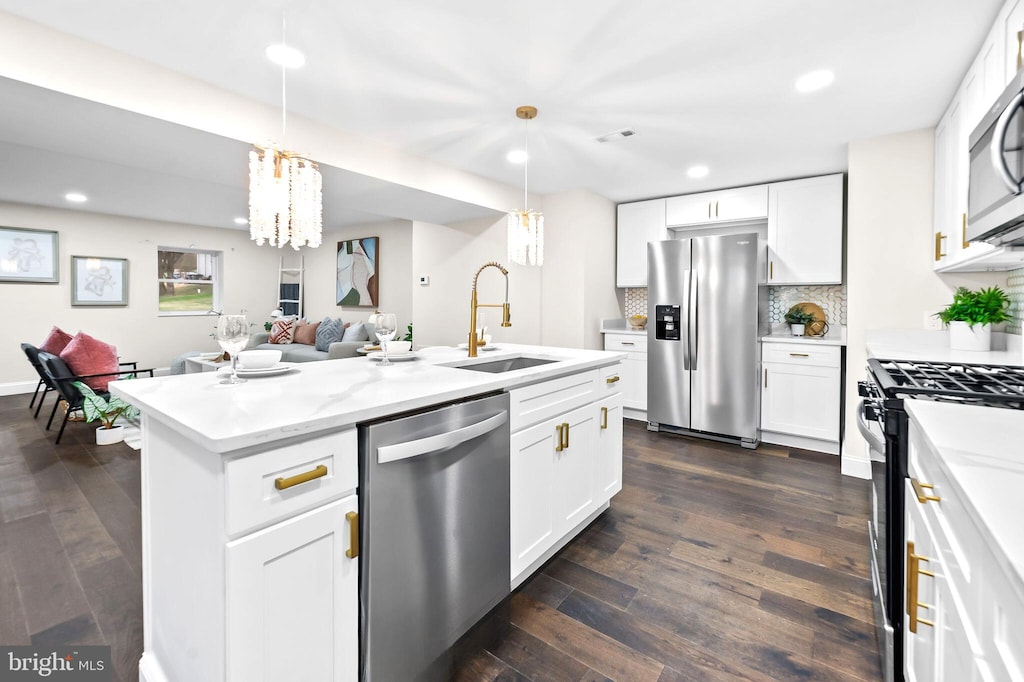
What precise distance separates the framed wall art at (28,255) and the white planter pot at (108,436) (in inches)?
149

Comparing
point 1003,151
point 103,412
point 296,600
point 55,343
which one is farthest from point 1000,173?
point 55,343

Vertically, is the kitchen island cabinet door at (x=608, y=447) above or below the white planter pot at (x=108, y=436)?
above

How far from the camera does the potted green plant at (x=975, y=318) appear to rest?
2.48 meters

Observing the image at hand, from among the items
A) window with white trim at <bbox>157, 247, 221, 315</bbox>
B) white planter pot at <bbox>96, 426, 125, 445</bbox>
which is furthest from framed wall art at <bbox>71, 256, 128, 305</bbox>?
white planter pot at <bbox>96, 426, 125, 445</bbox>

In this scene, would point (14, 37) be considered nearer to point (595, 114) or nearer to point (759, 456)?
point (595, 114)

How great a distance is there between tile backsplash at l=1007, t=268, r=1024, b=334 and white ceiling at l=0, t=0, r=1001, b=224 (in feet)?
3.52

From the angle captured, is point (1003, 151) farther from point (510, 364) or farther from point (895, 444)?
point (510, 364)

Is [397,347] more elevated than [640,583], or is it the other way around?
[397,347]

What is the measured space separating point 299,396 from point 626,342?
387 cm

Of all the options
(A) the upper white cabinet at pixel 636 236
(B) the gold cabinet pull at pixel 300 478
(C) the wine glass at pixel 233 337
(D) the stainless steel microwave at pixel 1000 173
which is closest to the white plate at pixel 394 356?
(C) the wine glass at pixel 233 337

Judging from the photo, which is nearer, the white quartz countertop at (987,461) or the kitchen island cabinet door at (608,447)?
the white quartz countertop at (987,461)

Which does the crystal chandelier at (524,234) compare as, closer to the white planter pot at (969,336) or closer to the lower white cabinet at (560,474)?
the lower white cabinet at (560,474)

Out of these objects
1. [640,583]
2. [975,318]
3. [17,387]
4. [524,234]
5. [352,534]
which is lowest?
[640,583]

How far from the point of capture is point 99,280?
21.3 feet
